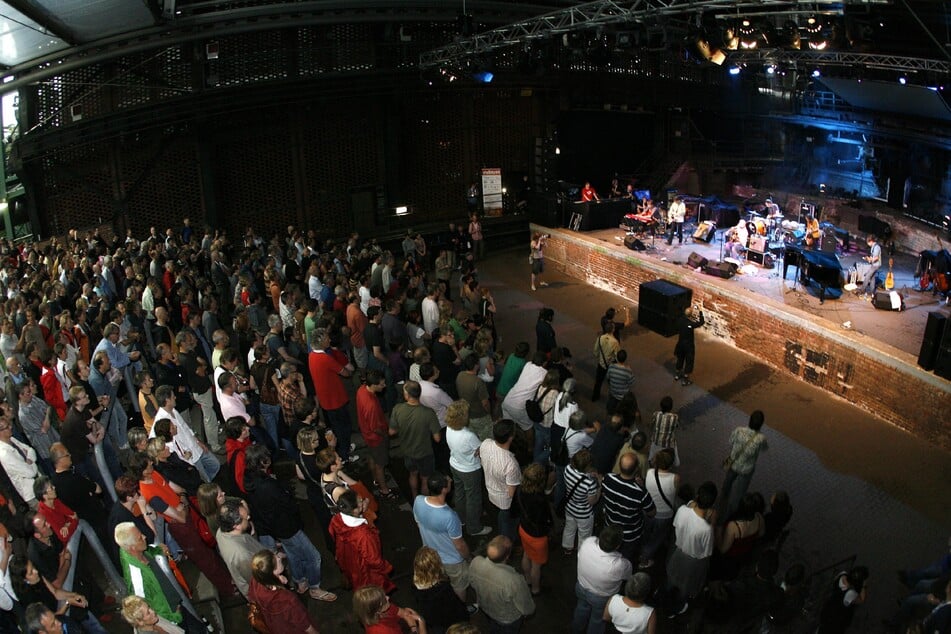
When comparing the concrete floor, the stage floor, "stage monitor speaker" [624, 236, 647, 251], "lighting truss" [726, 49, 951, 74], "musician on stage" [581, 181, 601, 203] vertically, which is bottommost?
the concrete floor

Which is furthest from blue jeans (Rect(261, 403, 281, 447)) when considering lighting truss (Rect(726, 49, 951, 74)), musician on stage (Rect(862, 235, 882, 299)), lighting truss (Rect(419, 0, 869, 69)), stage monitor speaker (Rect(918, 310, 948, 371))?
lighting truss (Rect(726, 49, 951, 74))

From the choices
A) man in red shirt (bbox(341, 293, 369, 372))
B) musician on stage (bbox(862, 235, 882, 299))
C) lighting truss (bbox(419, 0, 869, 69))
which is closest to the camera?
man in red shirt (bbox(341, 293, 369, 372))

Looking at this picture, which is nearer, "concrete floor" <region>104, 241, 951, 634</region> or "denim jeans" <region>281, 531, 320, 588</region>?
"denim jeans" <region>281, 531, 320, 588</region>

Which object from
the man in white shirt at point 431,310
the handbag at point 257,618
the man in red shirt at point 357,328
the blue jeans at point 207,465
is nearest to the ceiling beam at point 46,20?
the man in red shirt at point 357,328

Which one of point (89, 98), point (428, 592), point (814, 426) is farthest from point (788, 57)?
point (428, 592)

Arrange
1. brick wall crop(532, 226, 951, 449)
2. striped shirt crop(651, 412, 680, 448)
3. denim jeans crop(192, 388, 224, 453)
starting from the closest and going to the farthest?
striped shirt crop(651, 412, 680, 448)
denim jeans crop(192, 388, 224, 453)
brick wall crop(532, 226, 951, 449)

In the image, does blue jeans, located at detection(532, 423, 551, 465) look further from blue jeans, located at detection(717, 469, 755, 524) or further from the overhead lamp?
the overhead lamp

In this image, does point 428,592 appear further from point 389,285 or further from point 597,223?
point 597,223

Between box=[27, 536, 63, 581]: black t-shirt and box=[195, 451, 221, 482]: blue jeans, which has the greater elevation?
box=[27, 536, 63, 581]: black t-shirt

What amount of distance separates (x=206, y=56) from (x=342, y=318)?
29.9 feet

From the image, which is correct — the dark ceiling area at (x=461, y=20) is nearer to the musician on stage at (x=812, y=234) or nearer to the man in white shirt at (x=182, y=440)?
the musician on stage at (x=812, y=234)

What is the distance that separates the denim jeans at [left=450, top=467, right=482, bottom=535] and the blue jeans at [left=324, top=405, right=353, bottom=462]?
5.05 ft

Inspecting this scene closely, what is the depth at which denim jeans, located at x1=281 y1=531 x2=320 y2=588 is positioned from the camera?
5.24 meters

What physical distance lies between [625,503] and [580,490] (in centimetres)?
38
